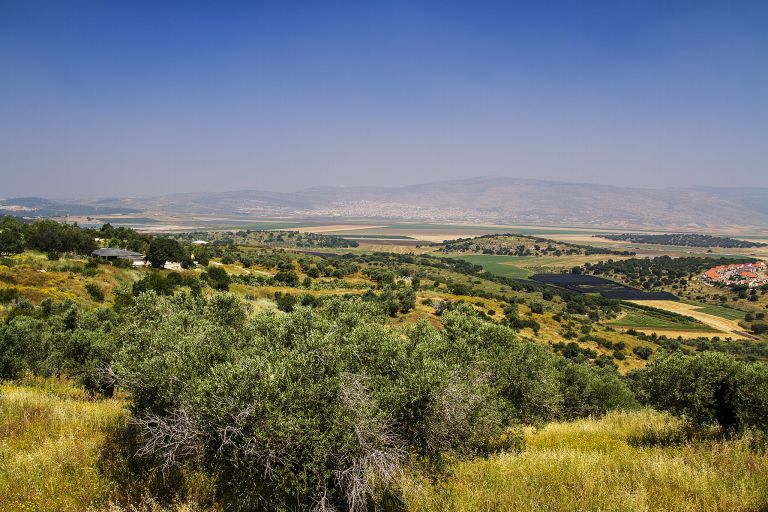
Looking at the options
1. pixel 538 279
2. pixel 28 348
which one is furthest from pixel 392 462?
pixel 538 279

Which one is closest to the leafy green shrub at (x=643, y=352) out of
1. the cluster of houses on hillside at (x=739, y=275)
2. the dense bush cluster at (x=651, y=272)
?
the dense bush cluster at (x=651, y=272)

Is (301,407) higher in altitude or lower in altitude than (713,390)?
higher

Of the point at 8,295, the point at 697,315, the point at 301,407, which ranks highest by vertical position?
the point at 301,407

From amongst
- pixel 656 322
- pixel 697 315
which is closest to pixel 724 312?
pixel 697 315

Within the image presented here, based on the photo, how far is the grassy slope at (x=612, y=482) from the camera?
8797mm

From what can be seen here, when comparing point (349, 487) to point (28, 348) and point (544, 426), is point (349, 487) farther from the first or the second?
point (28, 348)

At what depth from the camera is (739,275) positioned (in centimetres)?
16662

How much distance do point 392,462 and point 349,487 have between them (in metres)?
1.06

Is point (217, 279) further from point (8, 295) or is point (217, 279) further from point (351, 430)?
point (351, 430)

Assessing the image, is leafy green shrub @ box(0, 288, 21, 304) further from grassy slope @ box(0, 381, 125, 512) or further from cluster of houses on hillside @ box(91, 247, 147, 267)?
grassy slope @ box(0, 381, 125, 512)

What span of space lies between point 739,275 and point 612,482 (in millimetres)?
207654

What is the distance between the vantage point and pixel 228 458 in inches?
333

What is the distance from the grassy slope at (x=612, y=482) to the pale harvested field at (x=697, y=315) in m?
109

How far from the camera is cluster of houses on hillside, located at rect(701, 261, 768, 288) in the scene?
159000 millimetres
